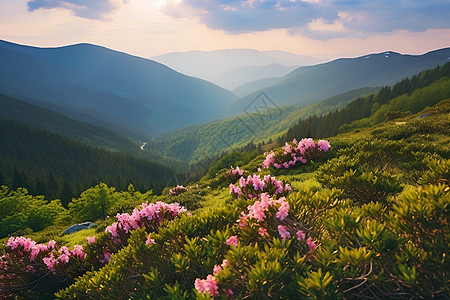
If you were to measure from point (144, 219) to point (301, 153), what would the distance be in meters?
9.24

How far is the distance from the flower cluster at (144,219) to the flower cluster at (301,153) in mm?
8259

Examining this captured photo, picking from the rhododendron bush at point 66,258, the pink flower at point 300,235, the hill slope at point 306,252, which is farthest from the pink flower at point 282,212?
the rhododendron bush at point 66,258

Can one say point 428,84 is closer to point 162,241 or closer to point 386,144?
point 386,144

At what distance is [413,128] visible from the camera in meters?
17.3

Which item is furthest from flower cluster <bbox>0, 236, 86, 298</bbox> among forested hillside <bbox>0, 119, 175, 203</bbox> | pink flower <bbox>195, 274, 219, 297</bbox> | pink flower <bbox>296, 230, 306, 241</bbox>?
forested hillside <bbox>0, 119, 175, 203</bbox>

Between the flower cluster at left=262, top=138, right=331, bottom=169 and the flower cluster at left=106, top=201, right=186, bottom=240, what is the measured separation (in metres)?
8.26

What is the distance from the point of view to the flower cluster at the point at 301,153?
→ 13.1 metres

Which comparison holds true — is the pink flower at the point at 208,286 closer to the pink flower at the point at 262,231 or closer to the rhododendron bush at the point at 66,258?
→ the pink flower at the point at 262,231

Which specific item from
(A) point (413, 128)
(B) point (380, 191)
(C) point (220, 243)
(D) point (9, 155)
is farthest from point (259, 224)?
(D) point (9, 155)

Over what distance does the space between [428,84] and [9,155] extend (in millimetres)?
229788

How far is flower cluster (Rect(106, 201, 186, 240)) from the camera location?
646cm

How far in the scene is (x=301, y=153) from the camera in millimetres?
13422

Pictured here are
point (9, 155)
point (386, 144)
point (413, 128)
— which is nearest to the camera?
point (386, 144)

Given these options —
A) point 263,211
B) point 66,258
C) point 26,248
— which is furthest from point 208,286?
point 26,248
